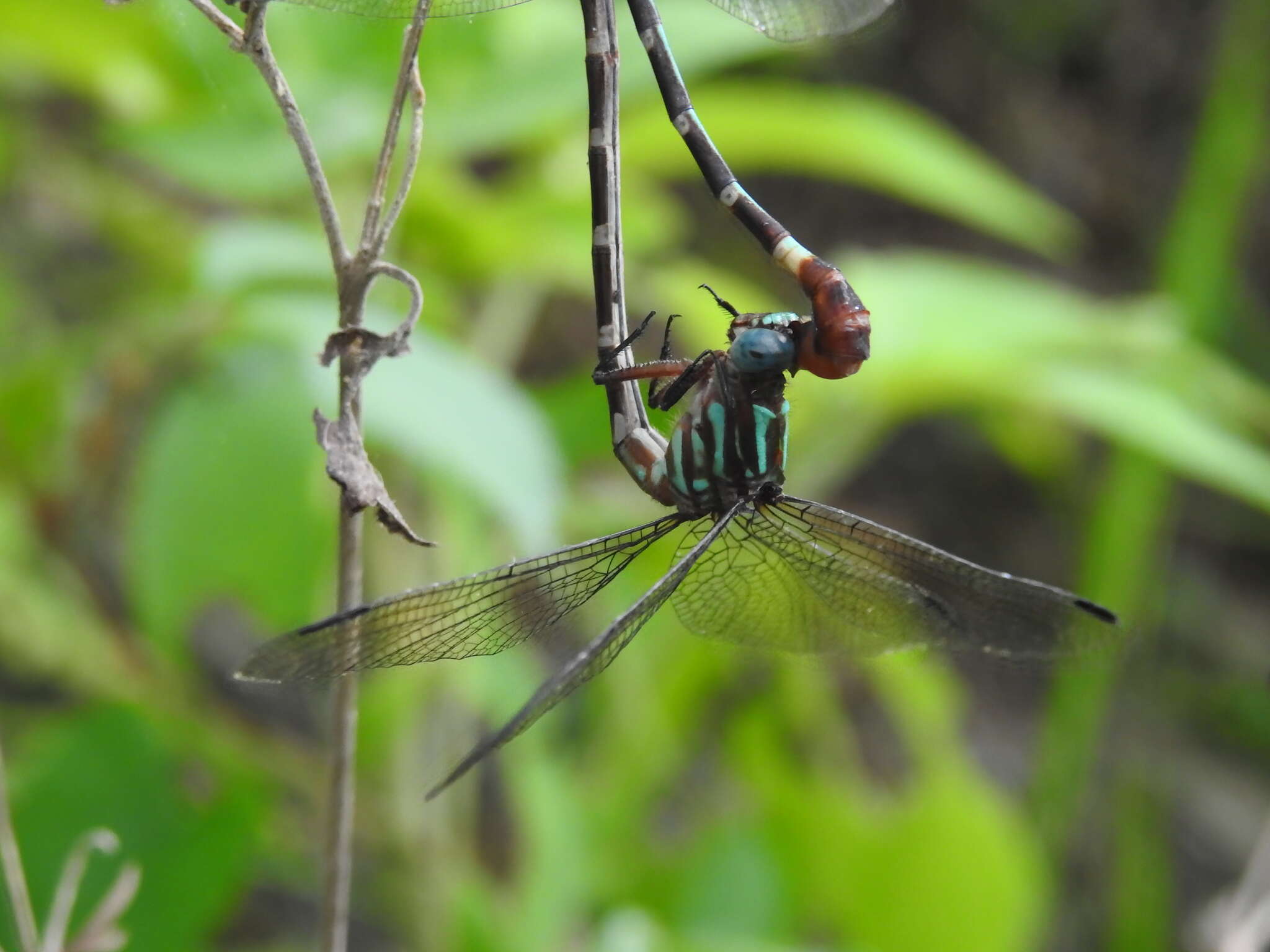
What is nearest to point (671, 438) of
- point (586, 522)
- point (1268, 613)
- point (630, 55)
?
point (630, 55)

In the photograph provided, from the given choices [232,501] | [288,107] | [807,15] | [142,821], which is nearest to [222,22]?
[288,107]

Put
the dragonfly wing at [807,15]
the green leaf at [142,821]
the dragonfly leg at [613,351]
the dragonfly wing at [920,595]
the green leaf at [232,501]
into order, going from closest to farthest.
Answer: the dragonfly wing at [807,15] < the dragonfly leg at [613,351] < the dragonfly wing at [920,595] < the green leaf at [142,821] < the green leaf at [232,501]

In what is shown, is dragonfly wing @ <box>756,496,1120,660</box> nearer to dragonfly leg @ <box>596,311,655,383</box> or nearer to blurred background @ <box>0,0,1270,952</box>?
blurred background @ <box>0,0,1270,952</box>

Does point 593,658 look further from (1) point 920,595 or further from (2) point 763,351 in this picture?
(1) point 920,595

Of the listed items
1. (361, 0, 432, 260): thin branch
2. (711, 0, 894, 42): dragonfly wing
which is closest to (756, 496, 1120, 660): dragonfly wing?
(711, 0, 894, 42): dragonfly wing

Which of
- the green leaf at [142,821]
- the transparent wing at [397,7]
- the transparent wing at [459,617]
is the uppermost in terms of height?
the transparent wing at [397,7]

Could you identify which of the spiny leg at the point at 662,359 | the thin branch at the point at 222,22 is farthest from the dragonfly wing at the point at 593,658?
the thin branch at the point at 222,22

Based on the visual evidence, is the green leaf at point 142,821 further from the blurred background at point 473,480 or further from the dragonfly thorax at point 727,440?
the dragonfly thorax at point 727,440
